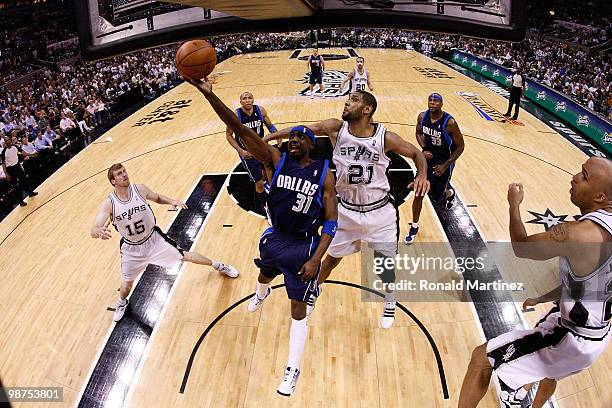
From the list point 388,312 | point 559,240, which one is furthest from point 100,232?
Answer: point 559,240

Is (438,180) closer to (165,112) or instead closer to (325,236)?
(325,236)

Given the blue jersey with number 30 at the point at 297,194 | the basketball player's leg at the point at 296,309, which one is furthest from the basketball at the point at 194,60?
the basketball player's leg at the point at 296,309

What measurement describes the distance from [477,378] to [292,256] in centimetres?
165

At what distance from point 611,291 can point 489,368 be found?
0.93 metres

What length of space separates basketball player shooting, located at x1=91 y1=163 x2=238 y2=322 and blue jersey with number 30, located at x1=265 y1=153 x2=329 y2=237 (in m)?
1.70

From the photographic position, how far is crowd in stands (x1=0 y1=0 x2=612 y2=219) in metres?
10.9

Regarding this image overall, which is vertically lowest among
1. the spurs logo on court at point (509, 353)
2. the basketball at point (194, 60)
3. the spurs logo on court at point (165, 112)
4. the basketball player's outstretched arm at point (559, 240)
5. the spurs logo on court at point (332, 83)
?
the spurs logo on court at point (165, 112)

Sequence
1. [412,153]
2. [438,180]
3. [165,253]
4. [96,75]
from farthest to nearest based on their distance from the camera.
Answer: [96,75] → [438,180] → [165,253] → [412,153]

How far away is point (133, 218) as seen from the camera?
15.0 feet

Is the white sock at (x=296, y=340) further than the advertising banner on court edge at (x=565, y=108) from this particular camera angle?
No

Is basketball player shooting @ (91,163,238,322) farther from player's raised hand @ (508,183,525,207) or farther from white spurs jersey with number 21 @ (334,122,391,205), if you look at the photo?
player's raised hand @ (508,183,525,207)

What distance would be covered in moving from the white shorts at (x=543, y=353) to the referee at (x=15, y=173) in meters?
8.69

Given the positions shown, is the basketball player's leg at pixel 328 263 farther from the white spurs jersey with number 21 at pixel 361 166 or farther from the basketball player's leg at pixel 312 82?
the basketball player's leg at pixel 312 82

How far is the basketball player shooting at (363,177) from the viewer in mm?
4250
